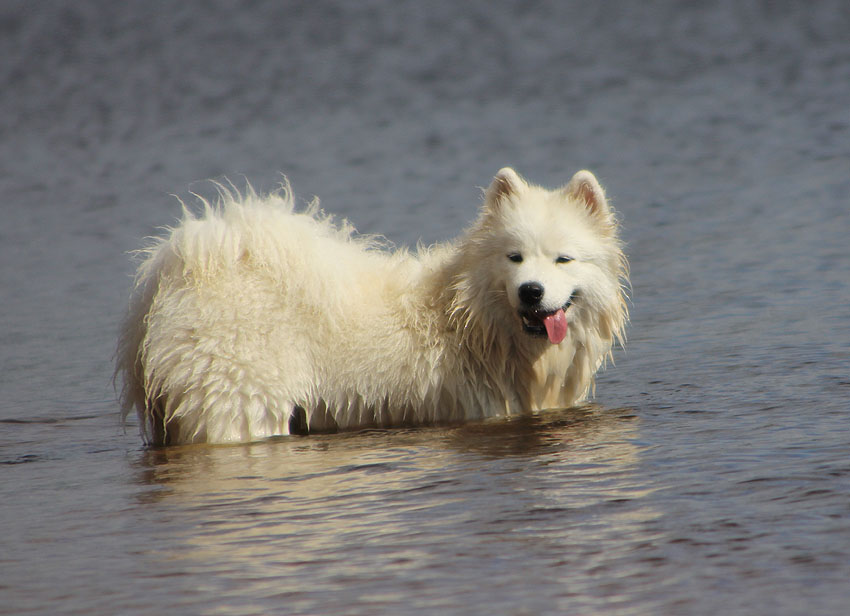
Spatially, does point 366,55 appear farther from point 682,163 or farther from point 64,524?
point 64,524

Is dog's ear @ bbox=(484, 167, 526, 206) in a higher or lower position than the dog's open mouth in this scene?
higher

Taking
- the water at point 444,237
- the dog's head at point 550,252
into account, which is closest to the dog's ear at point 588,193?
the dog's head at point 550,252

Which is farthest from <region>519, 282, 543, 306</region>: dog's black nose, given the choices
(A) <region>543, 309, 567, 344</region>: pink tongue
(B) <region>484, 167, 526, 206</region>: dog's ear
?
(B) <region>484, 167, 526, 206</region>: dog's ear

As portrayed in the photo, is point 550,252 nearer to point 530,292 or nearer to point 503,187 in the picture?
point 530,292

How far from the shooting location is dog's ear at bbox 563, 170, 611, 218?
19.8ft

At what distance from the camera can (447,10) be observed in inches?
919

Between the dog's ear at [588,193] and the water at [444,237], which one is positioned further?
the dog's ear at [588,193]

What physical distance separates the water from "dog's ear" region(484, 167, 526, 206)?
1.19m

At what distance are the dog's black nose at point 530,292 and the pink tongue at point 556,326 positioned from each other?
19 centimetres

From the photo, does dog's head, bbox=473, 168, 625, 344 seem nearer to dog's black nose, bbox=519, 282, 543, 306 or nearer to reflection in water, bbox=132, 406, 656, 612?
dog's black nose, bbox=519, 282, 543, 306

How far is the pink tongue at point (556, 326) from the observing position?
5.88m

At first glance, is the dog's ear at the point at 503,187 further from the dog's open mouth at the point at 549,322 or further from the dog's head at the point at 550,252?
the dog's open mouth at the point at 549,322

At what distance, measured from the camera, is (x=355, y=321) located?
592cm

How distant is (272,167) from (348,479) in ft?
35.9
